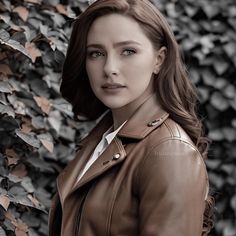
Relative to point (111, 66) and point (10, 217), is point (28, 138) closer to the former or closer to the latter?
Answer: point (10, 217)

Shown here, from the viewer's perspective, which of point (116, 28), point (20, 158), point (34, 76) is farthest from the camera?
point (34, 76)

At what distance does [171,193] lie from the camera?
1.49 metres

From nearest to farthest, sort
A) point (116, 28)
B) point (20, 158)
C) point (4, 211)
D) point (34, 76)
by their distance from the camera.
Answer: point (116, 28) < point (4, 211) < point (20, 158) < point (34, 76)

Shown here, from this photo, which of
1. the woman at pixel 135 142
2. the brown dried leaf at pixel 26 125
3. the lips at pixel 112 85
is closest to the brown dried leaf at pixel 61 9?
the brown dried leaf at pixel 26 125

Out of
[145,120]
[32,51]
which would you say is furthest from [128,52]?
[32,51]

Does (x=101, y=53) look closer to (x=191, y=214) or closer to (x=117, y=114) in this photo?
(x=117, y=114)

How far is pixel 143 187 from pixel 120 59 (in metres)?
0.37

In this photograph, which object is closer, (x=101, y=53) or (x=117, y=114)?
(x=101, y=53)

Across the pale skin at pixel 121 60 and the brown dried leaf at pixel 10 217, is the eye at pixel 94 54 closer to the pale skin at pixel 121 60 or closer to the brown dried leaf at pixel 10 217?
the pale skin at pixel 121 60

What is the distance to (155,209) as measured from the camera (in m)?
1.49

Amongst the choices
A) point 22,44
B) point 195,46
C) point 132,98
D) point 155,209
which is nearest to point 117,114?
point 132,98

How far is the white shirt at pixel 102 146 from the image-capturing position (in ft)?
6.02

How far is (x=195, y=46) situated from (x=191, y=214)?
2236mm

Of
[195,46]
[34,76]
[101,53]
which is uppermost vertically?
[101,53]
